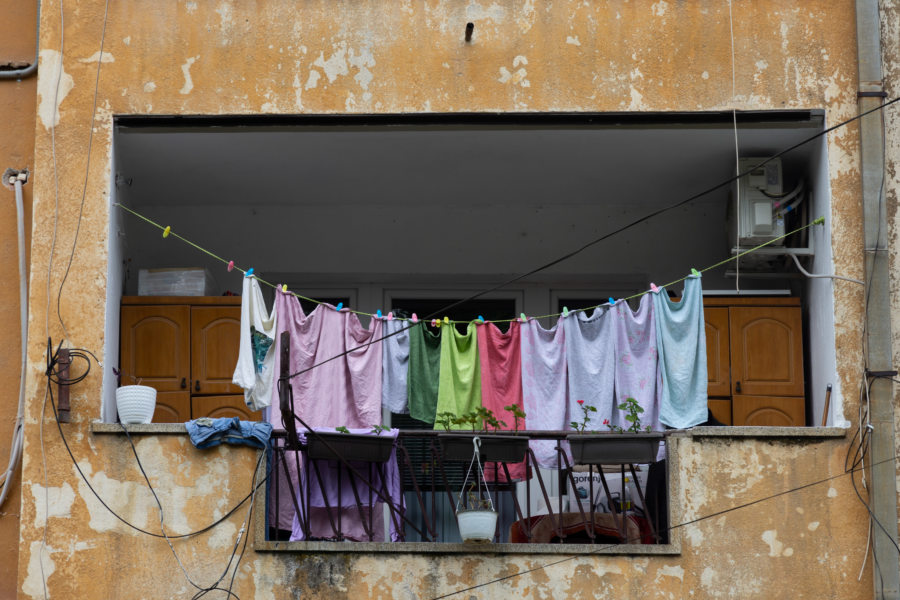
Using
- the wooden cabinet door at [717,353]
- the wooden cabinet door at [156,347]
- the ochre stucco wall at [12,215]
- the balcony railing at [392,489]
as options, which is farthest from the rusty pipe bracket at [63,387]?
the wooden cabinet door at [717,353]

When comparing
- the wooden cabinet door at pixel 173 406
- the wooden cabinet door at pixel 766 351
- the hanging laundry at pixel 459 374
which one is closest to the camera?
the hanging laundry at pixel 459 374

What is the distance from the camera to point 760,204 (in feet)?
40.2

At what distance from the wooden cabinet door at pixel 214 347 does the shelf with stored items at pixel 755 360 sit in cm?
425

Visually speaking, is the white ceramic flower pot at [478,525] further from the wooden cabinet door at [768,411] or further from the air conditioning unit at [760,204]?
the air conditioning unit at [760,204]

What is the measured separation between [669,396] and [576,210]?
3437 millimetres

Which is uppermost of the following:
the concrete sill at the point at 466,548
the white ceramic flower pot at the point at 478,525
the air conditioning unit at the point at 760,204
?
the air conditioning unit at the point at 760,204

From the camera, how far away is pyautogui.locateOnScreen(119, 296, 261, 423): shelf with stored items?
41.2ft

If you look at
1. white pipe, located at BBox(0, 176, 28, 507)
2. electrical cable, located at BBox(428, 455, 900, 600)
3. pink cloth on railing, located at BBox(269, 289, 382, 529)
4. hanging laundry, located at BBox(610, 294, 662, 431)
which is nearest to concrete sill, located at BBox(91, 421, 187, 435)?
white pipe, located at BBox(0, 176, 28, 507)

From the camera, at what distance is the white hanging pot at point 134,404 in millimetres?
10977

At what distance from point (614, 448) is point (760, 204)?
2.83m

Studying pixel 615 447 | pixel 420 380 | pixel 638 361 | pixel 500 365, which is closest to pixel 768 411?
pixel 638 361

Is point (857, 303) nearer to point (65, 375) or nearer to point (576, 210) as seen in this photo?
point (576, 210)

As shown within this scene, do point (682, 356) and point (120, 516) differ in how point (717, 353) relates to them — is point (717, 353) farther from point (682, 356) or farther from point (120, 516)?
point (120, 516)

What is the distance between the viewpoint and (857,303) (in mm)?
11102
